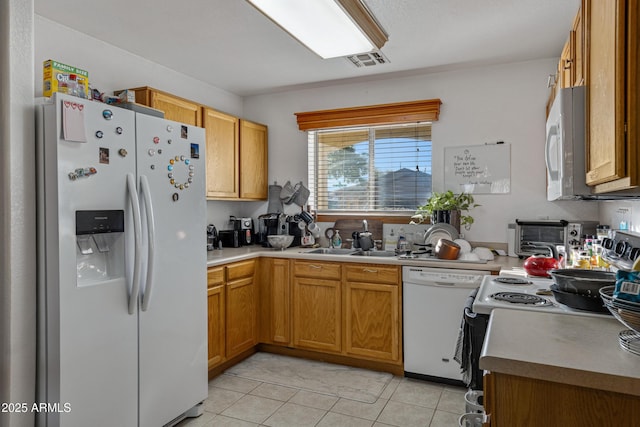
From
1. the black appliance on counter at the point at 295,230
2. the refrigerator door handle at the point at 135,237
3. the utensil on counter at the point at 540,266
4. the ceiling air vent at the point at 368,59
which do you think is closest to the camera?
the refrigerator door handle at the point at 135,237

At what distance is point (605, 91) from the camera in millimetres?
1214

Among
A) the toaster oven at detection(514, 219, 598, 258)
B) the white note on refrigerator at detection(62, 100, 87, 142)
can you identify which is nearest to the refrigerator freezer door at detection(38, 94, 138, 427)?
the white note on refrigerator at detection(62, 100, 87, 142)

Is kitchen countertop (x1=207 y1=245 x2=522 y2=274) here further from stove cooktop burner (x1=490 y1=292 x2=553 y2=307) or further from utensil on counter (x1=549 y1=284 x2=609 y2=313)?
utensil on counter (x1=549 y1=284 x2=609 y2=313)

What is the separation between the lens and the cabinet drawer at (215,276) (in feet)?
9.68

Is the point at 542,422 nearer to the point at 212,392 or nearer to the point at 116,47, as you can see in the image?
the point at 212,392

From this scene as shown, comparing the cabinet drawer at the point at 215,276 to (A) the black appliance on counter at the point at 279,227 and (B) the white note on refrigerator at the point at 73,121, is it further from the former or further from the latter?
(B) the white note on refrigerator at the point at 73,121

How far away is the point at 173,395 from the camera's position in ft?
7.78

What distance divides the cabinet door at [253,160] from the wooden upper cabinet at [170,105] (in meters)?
0.63

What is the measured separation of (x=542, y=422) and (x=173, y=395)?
1963 mm

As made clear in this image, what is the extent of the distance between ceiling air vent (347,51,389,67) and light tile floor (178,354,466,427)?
2353 mm

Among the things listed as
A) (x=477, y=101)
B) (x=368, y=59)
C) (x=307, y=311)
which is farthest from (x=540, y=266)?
(x=368, y=59)

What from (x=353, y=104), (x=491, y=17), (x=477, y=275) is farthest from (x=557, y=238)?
(x=353, y=104)

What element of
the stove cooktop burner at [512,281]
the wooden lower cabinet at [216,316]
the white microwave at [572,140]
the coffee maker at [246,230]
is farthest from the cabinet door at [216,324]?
the white microwave at [572,140]

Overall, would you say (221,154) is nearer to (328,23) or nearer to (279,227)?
(279,227)
